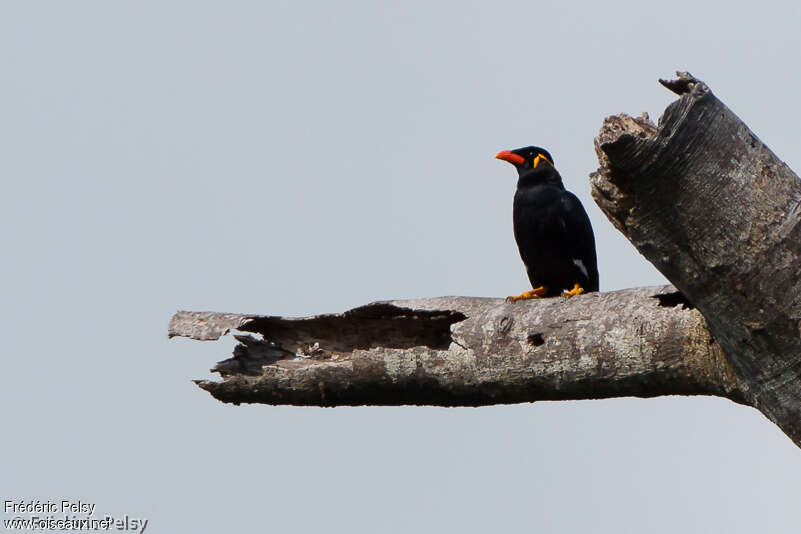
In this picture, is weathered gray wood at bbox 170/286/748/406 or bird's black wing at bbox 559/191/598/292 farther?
bird's black wing at bbox 559/191/598/292

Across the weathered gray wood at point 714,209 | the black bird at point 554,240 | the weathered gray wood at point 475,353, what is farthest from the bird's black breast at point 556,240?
the weathered gray wood at point 714,209

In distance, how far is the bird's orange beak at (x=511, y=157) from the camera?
7762mm

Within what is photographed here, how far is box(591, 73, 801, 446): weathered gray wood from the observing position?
2768 millimetres

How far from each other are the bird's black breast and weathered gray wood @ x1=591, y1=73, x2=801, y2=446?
4068mm

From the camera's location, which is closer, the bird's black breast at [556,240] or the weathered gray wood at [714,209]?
the weathered gray wood at [714,209]

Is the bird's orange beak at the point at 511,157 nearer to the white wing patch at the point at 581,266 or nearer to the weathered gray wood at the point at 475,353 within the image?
the white wing patch at the point at 581,266

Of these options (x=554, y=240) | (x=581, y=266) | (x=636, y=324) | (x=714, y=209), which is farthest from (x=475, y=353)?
(x=581, y=266)

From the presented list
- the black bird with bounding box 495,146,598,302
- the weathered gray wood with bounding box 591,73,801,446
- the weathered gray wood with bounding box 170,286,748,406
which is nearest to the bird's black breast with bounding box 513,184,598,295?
the black bird with bounding box 495,146,598,302

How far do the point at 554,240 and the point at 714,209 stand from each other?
164 inches

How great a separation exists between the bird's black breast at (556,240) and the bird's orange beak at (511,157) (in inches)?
20.4

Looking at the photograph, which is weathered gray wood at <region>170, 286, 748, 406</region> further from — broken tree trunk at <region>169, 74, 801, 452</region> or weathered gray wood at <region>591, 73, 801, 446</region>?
weathered gray wood at <region>591, 73, 801, 446</region>

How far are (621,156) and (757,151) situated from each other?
0.46m

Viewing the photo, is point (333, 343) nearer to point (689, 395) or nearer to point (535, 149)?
point (689, 395)

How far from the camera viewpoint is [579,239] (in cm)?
703
